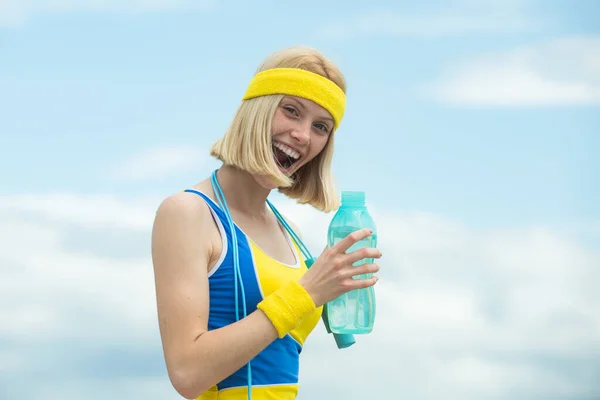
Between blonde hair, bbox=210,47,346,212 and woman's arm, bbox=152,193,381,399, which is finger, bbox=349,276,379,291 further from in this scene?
blonde hair, bbox=210,47,346,212

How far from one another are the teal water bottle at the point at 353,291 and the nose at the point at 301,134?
344 mm

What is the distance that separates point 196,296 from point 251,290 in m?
0.34

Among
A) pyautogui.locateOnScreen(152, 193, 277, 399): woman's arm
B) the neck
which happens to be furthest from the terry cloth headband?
pyautogui.locateOnScreen(152, 193, 277, 399): woman's arm

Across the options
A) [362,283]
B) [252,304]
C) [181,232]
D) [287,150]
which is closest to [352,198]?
[287,150]

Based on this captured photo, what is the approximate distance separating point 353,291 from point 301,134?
0.88m

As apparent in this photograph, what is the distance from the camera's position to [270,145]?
14.1 ft

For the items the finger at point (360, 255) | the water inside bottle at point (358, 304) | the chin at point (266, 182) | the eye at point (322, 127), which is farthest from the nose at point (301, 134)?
the finger at point (360, 255)

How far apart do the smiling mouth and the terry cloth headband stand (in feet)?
0.92

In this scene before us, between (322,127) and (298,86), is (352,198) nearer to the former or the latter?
(322,127)

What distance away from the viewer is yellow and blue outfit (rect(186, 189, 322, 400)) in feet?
13.7

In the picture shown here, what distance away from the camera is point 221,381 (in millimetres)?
4262

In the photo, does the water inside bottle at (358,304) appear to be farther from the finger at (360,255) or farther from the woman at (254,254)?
the finger at (360,255)

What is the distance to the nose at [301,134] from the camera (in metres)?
4.36

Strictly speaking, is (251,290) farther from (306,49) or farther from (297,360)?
(306,49)
